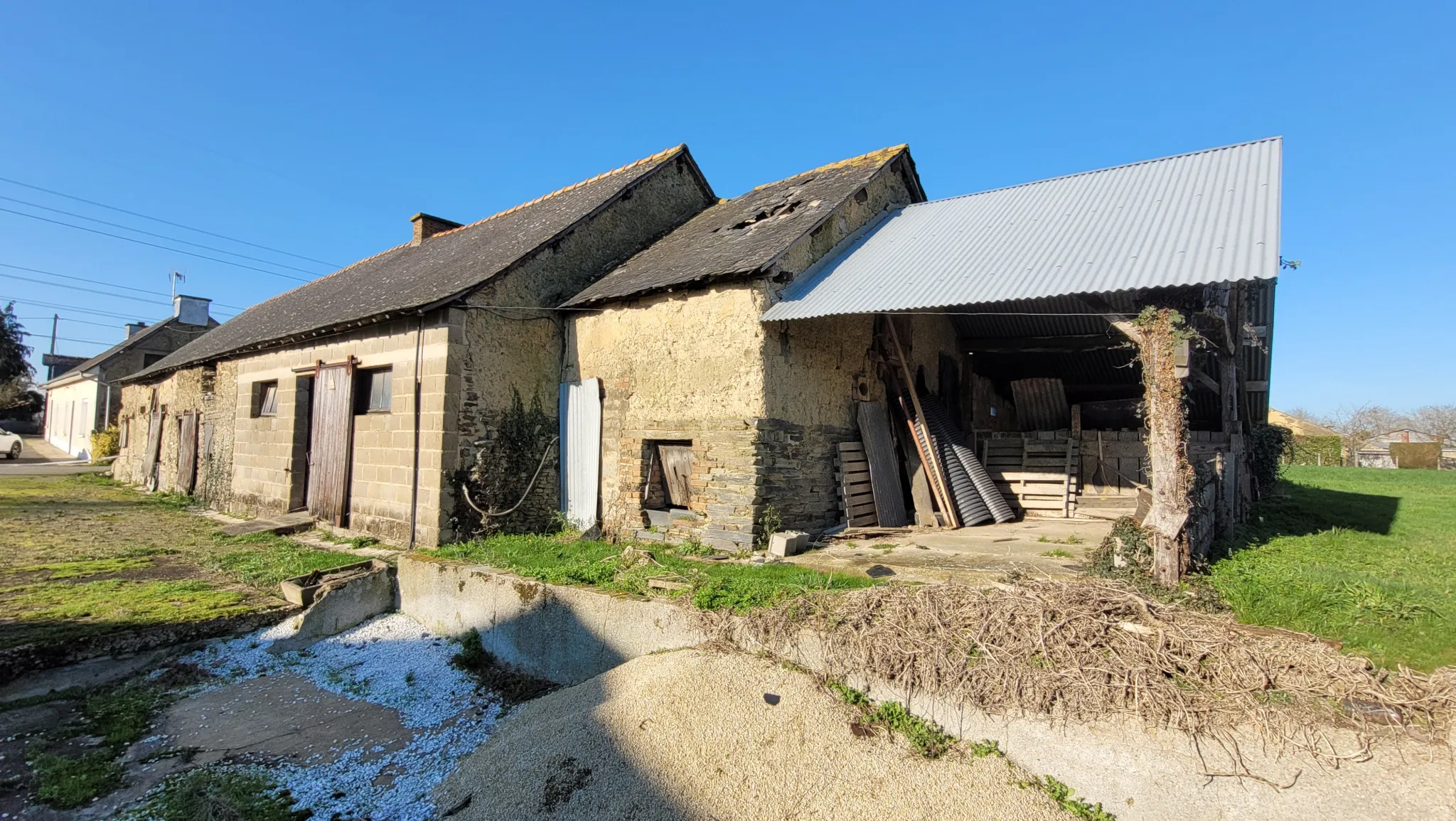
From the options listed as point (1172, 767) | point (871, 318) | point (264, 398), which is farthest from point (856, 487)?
point (264, 398)

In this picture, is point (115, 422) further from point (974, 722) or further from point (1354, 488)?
point (1354, 488)

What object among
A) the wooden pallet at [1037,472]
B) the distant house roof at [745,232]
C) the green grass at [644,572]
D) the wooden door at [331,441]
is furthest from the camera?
the wooden door at [331,441]

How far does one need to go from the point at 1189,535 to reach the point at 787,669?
11.5 ft

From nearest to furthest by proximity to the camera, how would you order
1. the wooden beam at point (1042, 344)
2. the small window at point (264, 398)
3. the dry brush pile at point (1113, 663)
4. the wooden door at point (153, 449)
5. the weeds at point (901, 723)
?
the dry brush pile at point (1113, 663) < the weeds at point (901, 723) < the wooden beam at point (1042, 344) < the small window at point (264, 398) < the wooden door at point (153, 449)

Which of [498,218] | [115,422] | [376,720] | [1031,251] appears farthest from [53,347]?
[1031,251]

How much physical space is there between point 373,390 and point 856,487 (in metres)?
7.32

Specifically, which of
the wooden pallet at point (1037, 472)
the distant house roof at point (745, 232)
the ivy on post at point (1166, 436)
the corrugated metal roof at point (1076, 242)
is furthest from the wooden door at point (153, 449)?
the ivy on post at point (1166, 436)

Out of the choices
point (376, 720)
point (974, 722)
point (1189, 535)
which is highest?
point (1189, 535)

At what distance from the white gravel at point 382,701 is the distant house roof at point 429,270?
13.7 ft

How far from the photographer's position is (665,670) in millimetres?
4793

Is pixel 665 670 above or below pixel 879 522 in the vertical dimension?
below

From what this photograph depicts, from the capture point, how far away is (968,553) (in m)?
7.08

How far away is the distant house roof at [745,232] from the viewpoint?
847 centimetres

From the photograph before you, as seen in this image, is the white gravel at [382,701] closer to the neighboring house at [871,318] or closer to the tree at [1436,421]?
the neighboring house at [871,318]
